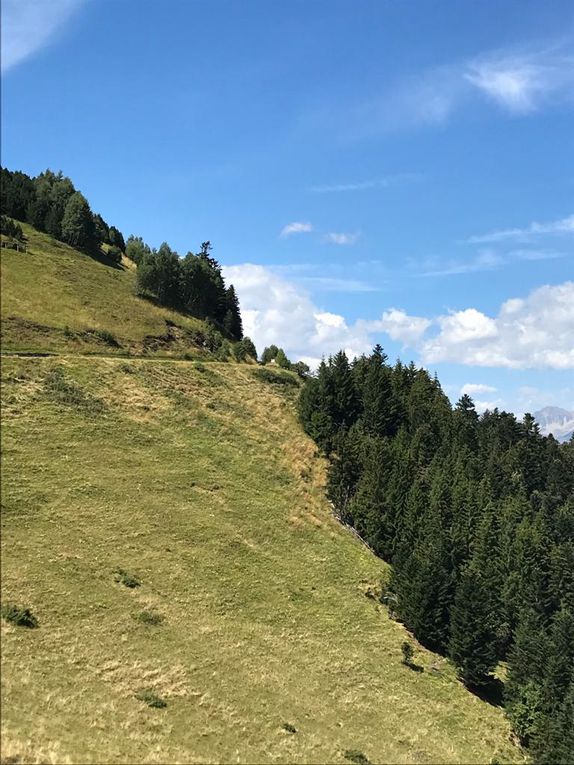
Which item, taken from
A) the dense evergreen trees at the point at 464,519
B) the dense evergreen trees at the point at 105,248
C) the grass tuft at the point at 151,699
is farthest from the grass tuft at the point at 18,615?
the dense evergreen trees at the point at 105,248

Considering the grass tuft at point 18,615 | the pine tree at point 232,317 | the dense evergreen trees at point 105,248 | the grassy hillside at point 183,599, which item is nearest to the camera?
the grassy hillside at point 183,599

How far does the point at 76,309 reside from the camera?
87.4 meters

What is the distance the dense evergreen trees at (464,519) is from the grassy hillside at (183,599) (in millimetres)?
3154

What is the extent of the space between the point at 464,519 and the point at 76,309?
64.7 m

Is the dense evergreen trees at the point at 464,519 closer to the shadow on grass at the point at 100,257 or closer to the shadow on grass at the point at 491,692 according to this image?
the shadow on grass at the point at 491,692

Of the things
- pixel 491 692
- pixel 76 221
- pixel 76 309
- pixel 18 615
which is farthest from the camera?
pixel 76 221

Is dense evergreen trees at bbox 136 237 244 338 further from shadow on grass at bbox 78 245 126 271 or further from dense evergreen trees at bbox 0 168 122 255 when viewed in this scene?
dense evergreen trees at bbox 0 168 122 255

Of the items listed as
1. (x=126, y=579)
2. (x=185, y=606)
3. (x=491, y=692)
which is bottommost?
(x=491, y=692)

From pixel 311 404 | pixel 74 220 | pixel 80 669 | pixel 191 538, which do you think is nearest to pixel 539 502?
pixel 311 404

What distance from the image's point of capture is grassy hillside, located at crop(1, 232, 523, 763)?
29.5 meters

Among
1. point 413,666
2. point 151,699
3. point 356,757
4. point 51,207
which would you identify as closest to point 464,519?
point 413,666

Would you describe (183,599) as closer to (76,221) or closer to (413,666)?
(413,666)

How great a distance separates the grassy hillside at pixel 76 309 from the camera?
76938 millimetres

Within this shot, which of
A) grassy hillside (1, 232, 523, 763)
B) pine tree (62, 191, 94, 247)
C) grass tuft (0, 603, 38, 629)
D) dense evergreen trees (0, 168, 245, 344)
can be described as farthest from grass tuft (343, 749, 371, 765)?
pine tree (62, 191, 94, 247)
